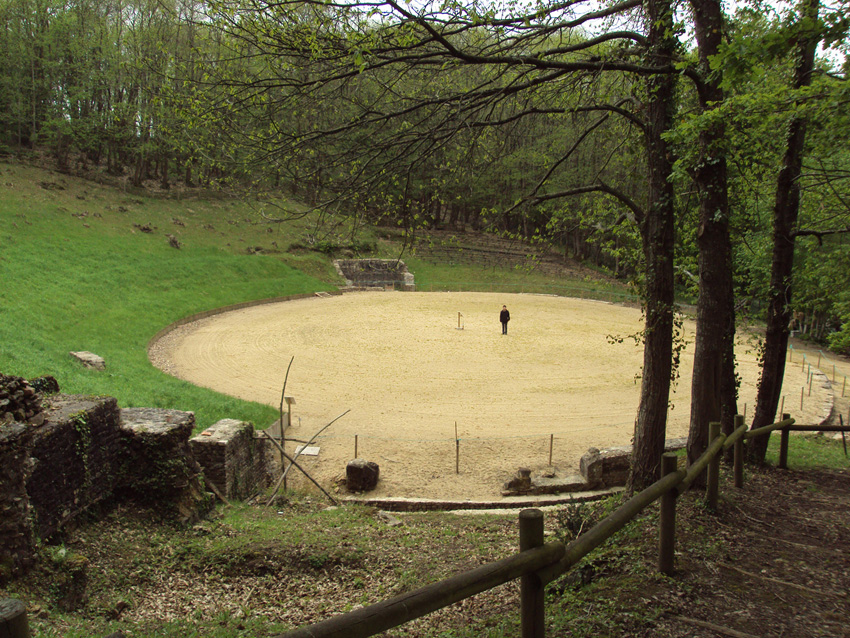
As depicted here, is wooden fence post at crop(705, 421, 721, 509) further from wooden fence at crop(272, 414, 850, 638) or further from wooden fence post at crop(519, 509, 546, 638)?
wooden fence post at crop(519, 509, 546, 638)

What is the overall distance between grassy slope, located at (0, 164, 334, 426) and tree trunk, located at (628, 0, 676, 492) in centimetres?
510

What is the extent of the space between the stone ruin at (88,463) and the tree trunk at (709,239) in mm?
7220

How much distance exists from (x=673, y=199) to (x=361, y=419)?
33.6 ft

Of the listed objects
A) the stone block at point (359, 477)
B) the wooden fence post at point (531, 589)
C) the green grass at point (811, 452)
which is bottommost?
the stone block at point (359, 477)

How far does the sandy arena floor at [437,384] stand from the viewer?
507 inches

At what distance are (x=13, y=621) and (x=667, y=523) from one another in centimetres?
460

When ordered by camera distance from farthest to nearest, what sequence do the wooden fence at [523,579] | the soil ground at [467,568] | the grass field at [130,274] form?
1. the grass field at [130,274]
2. the soil ground at [467,568]
3. the wooden fence at [523,579]

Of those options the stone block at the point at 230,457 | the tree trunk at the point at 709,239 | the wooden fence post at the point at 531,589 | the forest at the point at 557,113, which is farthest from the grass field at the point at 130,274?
the tree trunk at the point at 709,239

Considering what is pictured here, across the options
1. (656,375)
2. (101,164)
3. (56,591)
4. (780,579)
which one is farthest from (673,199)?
(101,164)

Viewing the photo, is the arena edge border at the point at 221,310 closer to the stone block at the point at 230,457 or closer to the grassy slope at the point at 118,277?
the grassy slope at the point at 118,277

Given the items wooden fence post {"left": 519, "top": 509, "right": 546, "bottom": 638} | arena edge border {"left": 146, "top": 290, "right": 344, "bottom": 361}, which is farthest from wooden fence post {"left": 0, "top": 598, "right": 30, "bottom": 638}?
arena edge border {"left": 146, "top": 290, "right": 344, "bottom": 361}

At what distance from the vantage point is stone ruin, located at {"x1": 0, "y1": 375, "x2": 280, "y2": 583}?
5.52m

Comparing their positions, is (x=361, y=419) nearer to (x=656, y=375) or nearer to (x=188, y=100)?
(x=656, y=375)

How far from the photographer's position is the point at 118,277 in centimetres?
2773
